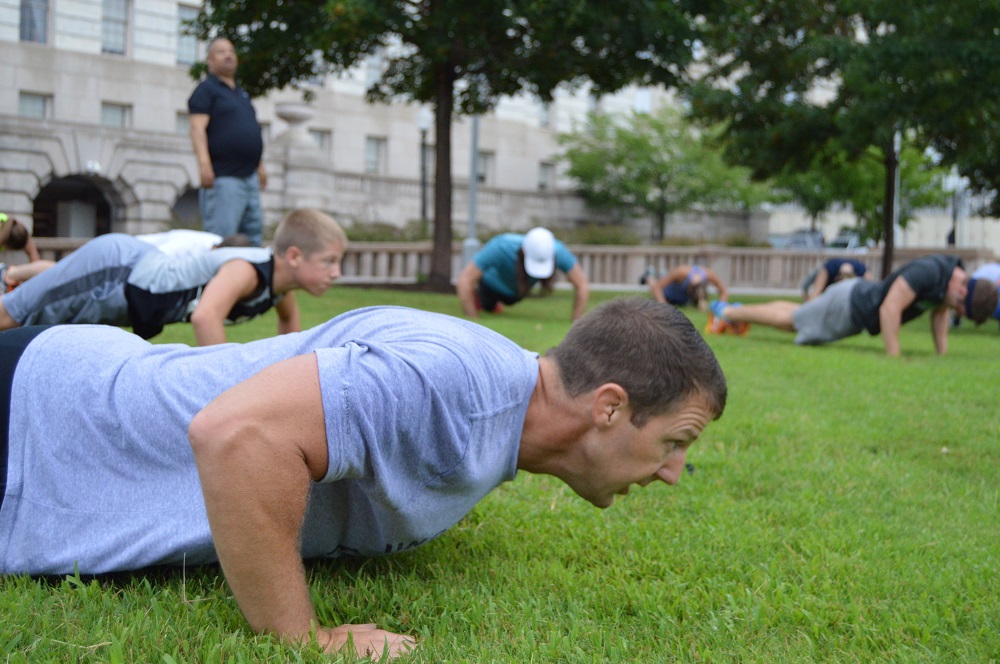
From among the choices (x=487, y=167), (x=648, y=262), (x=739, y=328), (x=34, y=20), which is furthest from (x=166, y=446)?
(x=487, y=167)

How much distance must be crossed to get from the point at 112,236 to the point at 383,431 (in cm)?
443

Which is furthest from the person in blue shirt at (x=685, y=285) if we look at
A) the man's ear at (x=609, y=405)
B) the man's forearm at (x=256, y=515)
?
the man's forearm at (x=256, y=515)

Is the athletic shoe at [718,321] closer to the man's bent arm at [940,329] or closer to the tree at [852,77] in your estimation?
the man's bent arm at [940,329]

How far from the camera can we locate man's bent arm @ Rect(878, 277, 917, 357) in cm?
1098

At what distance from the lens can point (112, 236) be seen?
6.28 m

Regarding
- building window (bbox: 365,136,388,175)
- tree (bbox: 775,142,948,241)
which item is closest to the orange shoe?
tree (bbox: 775,142,948,241)

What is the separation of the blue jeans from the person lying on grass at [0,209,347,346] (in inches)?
159

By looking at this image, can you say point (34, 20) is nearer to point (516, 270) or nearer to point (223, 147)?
point (516, 270)

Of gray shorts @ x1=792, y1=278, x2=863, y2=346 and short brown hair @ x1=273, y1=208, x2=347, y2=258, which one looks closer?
short brown hair @ x1=273, y1=208, x2=347, y2=258

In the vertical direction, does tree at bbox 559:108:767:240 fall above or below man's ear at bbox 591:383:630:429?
above

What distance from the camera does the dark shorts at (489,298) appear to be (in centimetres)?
1415

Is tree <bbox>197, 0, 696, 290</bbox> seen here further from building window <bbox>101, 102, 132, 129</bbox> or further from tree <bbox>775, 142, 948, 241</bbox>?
tree <bbox>775, 142, 948, 241</bbox>

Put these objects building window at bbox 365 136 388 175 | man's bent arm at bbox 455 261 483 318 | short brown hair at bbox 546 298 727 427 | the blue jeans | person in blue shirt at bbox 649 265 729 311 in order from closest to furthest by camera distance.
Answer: short brown hair at bbox 546 298 727 427, the blue jeans, man's bent arm at bbox 455 261 483 318, person in blue shirt at bbox 649 265 729 311, building window at bbox 365 136 388 175

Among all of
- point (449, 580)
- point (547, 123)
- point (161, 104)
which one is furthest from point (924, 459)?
point (547, 123)
